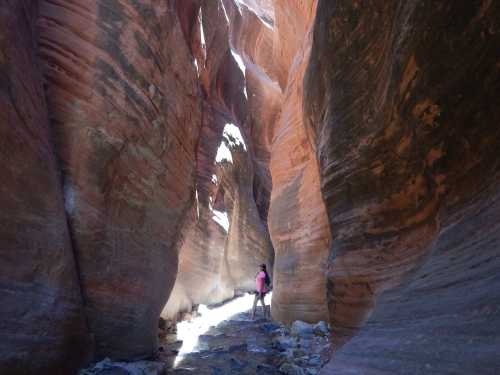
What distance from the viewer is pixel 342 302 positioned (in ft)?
15.9

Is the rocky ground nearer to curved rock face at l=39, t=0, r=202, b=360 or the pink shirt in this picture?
curved rock face at l=39, t=0, r=202, b=360

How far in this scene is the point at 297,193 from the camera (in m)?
10.1

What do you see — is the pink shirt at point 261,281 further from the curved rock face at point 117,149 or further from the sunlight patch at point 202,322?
the curved rock face at point 117,149

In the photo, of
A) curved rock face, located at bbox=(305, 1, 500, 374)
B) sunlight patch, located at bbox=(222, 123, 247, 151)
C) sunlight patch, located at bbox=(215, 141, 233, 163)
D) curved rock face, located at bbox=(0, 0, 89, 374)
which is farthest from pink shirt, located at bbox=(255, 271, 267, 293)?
sunlight patch, located at bbox=(222, 123, 247, 151)

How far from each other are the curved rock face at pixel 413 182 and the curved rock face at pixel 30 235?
10.3 ft

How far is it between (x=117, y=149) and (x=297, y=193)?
18.8 feet

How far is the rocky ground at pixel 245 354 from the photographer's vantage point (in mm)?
5098

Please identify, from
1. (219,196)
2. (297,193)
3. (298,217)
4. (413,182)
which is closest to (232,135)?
(219,196)

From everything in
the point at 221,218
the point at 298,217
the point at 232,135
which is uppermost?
the point at 232,135

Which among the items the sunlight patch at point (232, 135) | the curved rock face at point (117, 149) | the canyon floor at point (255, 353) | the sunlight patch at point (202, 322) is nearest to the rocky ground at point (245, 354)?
the canyon floor at point (255, 353)

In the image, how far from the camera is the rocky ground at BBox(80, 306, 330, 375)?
5.10m

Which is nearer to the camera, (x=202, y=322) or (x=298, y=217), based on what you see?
(x=298, y=217)

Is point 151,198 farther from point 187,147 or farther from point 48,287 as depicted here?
point 48,287

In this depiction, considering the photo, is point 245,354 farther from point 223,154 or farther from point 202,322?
point 223,154
